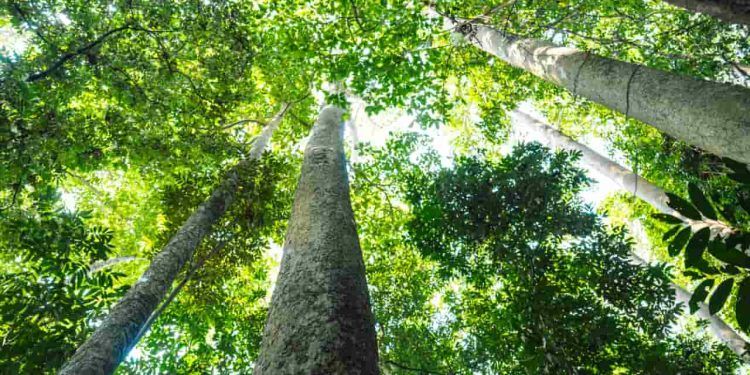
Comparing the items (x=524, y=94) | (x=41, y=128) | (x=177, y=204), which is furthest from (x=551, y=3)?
(x=41, y=128)

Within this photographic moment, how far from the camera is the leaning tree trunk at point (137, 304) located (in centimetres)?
269

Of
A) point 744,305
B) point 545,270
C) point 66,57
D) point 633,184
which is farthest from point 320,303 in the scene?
point 633,184

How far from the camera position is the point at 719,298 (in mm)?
1722

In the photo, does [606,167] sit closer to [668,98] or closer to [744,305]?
[668,98]

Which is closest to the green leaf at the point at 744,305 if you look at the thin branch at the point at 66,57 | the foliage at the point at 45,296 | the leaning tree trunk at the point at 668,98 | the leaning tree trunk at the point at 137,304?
the leaning tree trunk at the point at 668,98

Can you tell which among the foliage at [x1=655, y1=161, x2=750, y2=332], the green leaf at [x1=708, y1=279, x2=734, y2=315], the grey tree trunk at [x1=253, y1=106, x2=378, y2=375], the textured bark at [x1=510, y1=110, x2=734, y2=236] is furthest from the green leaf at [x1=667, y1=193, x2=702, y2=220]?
the textured bark at [x1=510, y1=110, x2=734, y2=236]

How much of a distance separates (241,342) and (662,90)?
21.0 feet

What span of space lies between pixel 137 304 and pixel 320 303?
2625mm

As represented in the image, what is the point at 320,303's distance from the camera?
1.71 meters

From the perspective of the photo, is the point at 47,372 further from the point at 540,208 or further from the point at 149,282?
the point at 540,208

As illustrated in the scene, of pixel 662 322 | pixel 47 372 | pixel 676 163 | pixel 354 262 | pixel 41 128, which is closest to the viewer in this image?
pixel 354 262

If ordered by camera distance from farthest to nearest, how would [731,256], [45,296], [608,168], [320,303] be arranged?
1. [608,168]
2. [45,296]
3. [320,303]
4. [731,256]

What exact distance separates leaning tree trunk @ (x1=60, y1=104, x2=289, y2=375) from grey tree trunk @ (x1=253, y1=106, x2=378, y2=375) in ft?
5.51

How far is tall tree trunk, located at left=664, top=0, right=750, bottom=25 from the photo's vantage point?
167cm
